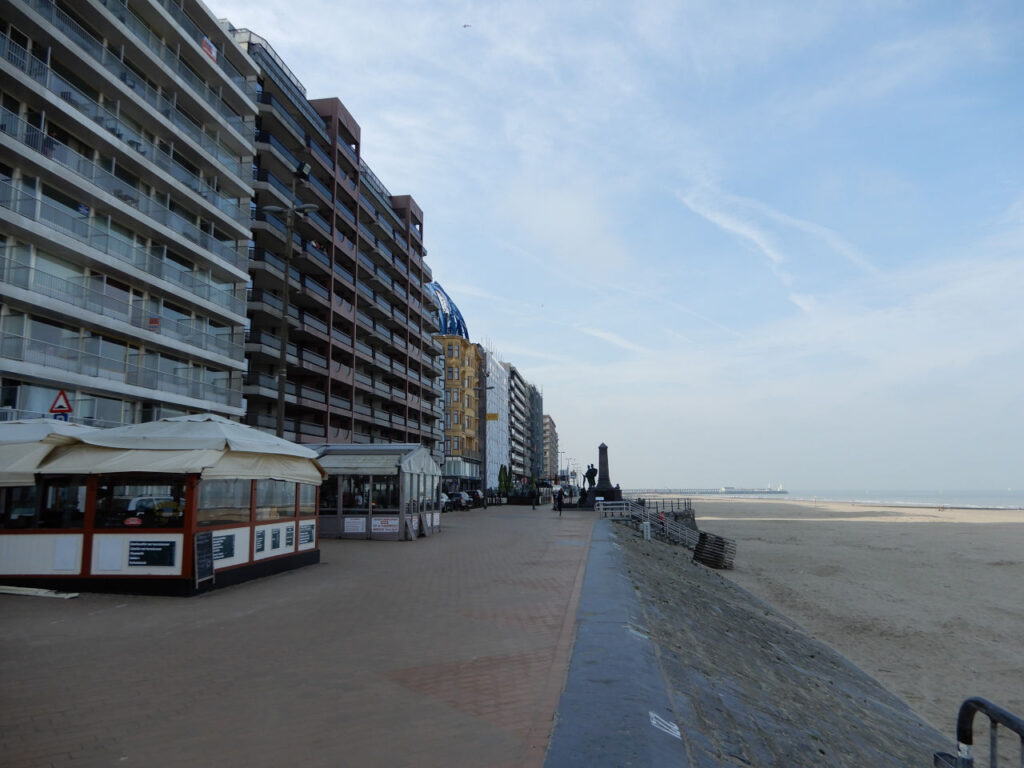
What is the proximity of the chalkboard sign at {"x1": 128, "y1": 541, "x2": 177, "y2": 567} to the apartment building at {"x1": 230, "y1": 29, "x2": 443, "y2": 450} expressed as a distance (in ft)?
58.5

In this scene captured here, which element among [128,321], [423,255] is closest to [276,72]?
[128,321]

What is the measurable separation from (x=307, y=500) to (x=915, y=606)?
51.8ft

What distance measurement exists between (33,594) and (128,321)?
18937 mm

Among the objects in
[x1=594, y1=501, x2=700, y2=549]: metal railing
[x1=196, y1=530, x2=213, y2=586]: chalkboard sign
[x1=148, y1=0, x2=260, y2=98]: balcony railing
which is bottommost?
[x1=594, y1=501, x2=700, y2=549]: metal railing

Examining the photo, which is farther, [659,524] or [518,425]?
[518,425]

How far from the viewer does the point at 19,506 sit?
34.1ft

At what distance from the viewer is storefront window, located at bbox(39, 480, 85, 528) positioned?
409 inches

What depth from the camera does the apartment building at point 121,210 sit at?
72.3 feet

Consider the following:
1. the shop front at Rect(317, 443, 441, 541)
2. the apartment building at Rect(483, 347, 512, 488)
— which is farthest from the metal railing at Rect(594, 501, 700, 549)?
the apartment building at Rect(483, 347, 512, 488)

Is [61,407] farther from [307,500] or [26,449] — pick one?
[307,500]

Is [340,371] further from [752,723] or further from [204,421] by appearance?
[752,723]

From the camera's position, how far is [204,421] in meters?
11.7

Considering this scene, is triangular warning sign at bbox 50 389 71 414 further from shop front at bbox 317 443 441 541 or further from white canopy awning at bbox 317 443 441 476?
shop front at bbox 317 443 441 541

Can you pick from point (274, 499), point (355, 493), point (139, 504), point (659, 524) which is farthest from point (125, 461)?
point (659, 524)
